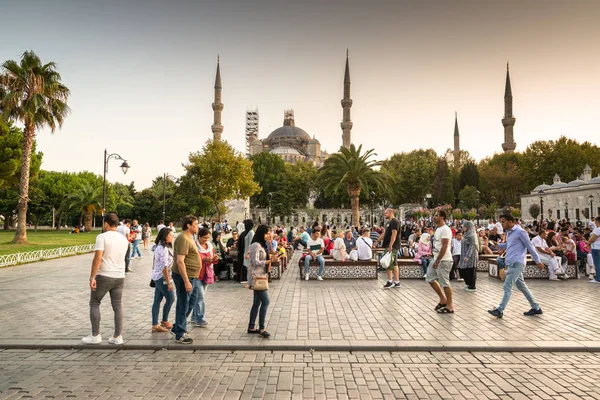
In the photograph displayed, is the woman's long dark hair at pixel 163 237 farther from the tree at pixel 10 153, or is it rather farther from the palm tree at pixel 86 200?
the palm tree at pixel 86 200

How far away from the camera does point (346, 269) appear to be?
472 inches

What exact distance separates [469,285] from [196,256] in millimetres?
6902

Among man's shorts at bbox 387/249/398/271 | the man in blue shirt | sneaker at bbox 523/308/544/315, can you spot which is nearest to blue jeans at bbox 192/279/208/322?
the man in blue shirt

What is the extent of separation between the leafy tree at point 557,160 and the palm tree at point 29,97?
190 ft

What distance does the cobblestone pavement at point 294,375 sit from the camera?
4133 mm

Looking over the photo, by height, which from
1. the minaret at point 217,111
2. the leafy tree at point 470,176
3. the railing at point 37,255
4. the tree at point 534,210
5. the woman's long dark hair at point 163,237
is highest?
the minaret at point 217,111

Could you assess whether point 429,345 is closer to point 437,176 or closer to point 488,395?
point 488,395

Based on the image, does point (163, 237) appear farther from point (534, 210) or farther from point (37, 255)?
point (534, 210)

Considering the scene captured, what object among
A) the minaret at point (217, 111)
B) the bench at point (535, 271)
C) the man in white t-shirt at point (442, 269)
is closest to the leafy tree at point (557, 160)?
the minaret at point (217, 111)

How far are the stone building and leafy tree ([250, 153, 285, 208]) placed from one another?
36707mm

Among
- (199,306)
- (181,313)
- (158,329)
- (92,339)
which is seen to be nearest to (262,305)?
(181,313)

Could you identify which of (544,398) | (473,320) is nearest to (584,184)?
(473,320)

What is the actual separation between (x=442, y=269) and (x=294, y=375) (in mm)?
3829

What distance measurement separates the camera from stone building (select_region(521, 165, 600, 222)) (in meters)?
37.2
